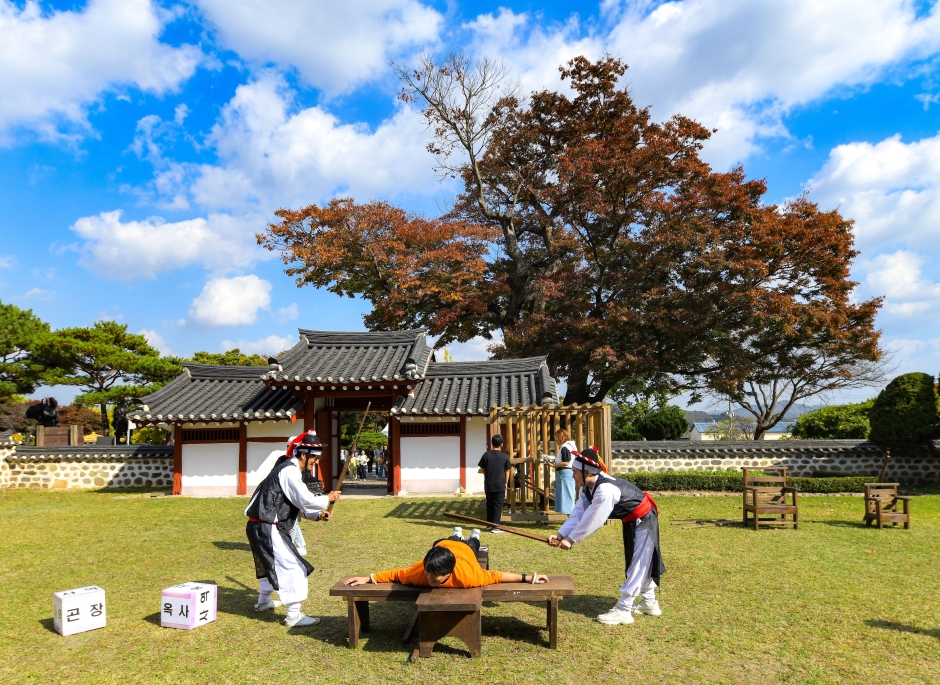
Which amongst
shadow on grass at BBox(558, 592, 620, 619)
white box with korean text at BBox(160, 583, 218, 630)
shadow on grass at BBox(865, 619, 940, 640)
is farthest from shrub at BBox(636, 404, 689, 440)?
white box with korean text at BBox(160, 583, 218, 630)

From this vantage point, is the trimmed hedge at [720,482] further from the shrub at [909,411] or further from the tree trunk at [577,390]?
the tree trunk at [577,390]

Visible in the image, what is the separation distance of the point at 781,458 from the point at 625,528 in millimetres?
13499

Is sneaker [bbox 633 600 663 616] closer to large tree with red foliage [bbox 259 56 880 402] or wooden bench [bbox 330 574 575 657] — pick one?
wooden bench [bbox 330 574 575 657]

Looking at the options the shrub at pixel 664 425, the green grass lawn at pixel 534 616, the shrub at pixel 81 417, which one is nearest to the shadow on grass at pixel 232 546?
the green grass lawn at pixel 534 616

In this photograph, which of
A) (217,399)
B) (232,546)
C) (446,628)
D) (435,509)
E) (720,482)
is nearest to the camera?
(446,628)

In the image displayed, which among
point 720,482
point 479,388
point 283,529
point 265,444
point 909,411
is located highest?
point 479,388

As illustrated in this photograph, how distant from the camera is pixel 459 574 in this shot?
4816 millimetres

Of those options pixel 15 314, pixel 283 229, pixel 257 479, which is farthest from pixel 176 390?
pixel 15 314

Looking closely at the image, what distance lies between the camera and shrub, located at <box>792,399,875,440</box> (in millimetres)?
21672

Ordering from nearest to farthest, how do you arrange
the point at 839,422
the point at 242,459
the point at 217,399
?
the point at 242,459 → the point at 217,399 → the point at 839,422

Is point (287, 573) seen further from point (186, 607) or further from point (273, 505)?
point (186, 607)

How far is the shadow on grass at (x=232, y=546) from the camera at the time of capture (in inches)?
349

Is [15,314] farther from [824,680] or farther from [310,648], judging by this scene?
[824,680]

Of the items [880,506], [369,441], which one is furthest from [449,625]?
[369,441]
